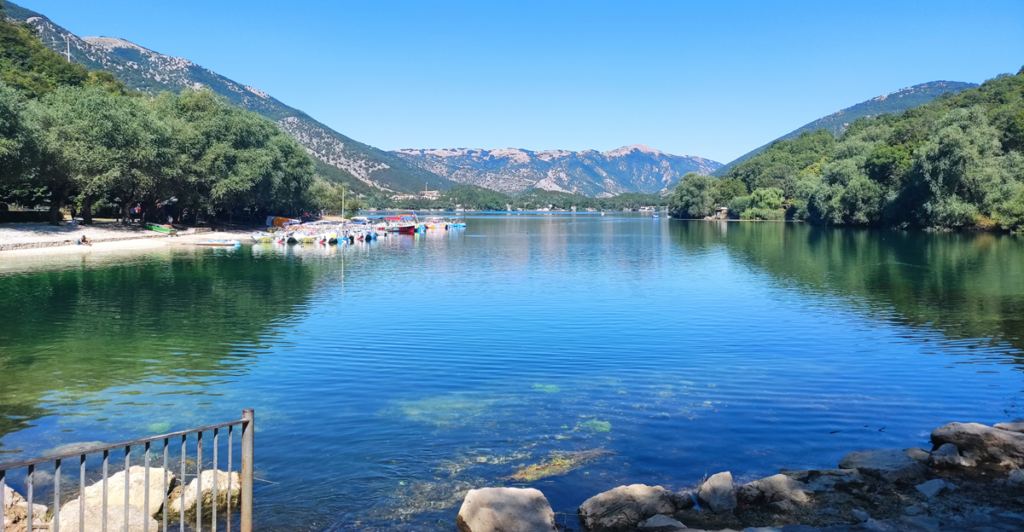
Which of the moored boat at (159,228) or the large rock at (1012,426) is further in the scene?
the moored boat at (159,228)

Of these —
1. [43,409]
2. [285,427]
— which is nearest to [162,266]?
[43,409]

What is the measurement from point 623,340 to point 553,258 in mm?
35110

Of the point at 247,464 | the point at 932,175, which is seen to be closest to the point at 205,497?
the point at 247,464

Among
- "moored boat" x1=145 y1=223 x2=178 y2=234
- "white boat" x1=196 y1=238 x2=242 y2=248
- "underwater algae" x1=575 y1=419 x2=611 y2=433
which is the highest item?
"moored boat" x1=145 y1=223 x2=178 y2=234

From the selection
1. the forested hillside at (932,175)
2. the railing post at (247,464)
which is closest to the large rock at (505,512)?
the railing post at (247,464)

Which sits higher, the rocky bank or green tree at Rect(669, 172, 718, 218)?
green tree at Rect(669, 172, 718, 218)

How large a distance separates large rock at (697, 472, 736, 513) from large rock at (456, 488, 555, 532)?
2.19 metres

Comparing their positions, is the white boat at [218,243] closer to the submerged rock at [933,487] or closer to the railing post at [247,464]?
the railing post at [247,464]

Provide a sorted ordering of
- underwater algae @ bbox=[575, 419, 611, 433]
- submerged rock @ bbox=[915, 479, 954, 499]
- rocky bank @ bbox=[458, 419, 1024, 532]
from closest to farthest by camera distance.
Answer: rocky bank @ bbox=[458, 419, 1024, 532] < submerged rock @ bbox=[915, 479, 954, 499] < underwater algae @ bbox=[575, 419, 611, 433]

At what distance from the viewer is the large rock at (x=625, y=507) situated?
27.9 feet

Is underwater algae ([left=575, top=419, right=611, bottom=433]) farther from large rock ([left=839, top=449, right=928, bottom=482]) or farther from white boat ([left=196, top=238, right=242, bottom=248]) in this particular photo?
white boat ([left=196, top=238, right=242, bottom=248])

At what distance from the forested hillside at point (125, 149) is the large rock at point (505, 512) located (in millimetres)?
49773

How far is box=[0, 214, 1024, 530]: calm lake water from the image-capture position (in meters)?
10.9

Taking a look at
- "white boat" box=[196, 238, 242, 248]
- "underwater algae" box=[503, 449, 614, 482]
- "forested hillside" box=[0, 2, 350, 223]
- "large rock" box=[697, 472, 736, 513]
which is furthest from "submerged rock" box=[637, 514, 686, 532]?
"white boat" box=[196, 238, 242, 248]
